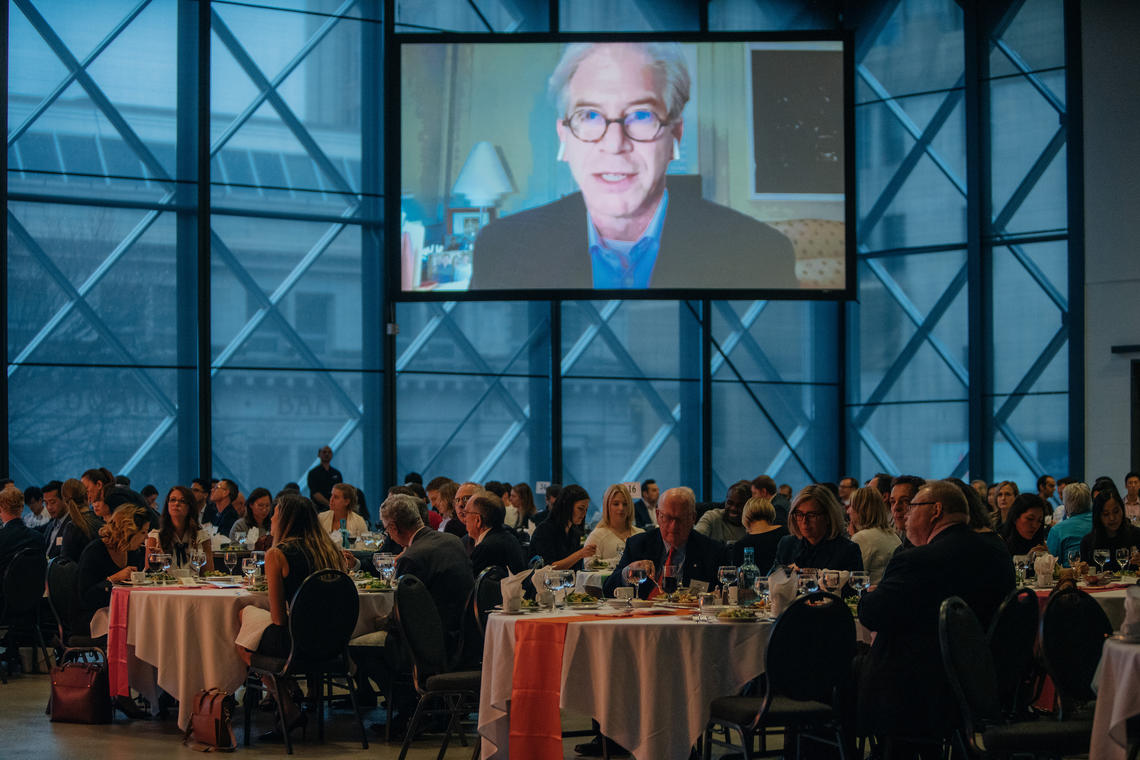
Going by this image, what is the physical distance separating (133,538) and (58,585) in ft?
1.94

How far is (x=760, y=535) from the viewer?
25.7ft

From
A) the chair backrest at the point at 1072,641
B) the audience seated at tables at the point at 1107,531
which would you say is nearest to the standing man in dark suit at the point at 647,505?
the audience seated at tables at the point at 1107,531

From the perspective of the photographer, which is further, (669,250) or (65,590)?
(669,250)

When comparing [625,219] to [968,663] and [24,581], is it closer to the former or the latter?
[24,581]

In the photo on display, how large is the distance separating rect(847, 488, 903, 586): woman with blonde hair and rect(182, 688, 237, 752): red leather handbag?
140 inches

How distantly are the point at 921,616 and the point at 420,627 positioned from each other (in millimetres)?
2328

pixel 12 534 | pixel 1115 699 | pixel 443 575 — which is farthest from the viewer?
pixel 12 534

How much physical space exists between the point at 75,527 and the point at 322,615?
304 cm

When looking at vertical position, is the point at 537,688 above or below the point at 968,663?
below

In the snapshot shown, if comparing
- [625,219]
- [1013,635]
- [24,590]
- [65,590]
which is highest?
[625,219]

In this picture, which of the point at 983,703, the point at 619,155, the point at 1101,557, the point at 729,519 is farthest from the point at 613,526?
the point at 619,155

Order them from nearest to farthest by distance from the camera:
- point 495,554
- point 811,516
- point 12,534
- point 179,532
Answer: point 811,516 → point 495,554 → point 179,532 → point 12,534

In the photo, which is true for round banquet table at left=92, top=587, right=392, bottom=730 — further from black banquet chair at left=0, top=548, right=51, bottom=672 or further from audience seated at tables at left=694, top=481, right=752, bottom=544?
audience seated at tables at left=694, top=481, right=752, bottom=544

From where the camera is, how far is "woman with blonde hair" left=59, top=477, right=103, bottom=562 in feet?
30.0
